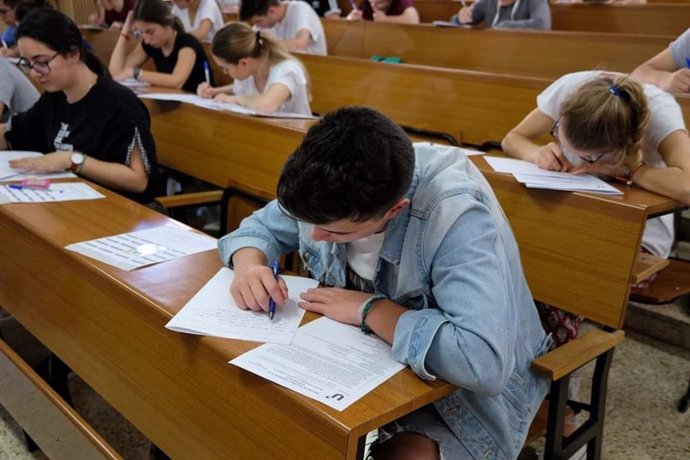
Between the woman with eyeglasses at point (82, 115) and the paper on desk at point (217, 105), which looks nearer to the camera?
the woman with eyeglasses at point (82, 115)

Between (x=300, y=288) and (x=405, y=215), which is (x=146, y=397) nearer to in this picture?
(x=300, y=288)

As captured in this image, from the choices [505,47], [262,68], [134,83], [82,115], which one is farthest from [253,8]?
[82,115]

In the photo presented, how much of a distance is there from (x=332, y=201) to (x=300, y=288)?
0.36 m

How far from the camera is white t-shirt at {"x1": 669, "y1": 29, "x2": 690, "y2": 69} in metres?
2.05

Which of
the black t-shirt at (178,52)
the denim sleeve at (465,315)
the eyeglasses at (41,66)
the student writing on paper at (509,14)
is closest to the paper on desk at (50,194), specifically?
the eyeglasses at (41,66)

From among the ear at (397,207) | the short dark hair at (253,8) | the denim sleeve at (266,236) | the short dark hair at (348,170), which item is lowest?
the denim sleeve at (266,236)

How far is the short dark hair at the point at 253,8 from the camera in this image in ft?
11.5

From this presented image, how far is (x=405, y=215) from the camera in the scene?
96cm

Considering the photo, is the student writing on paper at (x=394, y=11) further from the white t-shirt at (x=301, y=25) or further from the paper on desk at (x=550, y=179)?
the paper on desk at (x=550, y=179)

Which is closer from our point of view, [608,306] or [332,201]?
[332,201]

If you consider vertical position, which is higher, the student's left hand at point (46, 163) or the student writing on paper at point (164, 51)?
the student writing on paper at point (164, 51)

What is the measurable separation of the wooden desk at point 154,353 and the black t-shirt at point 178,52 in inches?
80.2

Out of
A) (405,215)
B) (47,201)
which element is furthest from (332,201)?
(47,201)

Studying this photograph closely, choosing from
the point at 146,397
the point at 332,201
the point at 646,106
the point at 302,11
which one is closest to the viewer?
the point at 332,201
